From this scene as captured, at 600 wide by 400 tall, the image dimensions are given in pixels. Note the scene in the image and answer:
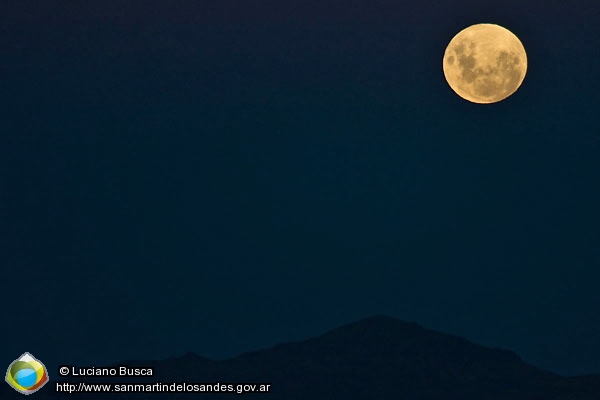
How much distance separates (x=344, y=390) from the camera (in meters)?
13.9

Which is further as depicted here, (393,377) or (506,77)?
(393,377)

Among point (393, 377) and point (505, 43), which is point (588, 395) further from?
point (505, 43)

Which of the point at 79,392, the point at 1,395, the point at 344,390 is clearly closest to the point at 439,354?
the point at 344,390

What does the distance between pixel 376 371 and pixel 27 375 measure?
646 cm

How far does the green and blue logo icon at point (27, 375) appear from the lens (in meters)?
11.2

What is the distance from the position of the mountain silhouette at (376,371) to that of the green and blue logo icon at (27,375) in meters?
0.96

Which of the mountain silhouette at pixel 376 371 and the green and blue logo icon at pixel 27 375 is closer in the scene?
the green and blue logo icon at pixel 27 375

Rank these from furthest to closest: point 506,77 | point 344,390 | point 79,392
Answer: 1. point 344,390
2. point 79,392
3. point 506,77

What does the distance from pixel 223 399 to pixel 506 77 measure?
7.52 meters

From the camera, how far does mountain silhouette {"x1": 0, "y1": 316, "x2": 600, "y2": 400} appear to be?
13.2 m

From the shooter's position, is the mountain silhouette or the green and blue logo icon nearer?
the green and blue logo icon

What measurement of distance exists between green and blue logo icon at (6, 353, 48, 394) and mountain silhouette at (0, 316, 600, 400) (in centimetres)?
A: 96

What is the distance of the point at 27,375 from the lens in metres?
11.3

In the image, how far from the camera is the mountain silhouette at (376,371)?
1322cm
